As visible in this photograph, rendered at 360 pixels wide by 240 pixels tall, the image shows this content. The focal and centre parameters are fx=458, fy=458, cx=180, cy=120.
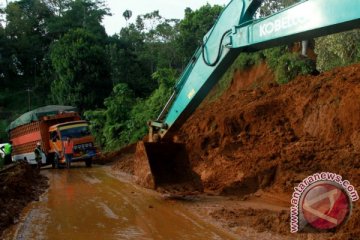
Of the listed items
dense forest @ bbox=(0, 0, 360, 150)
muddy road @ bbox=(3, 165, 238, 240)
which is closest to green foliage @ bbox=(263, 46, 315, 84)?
dense forest @ bbox=(0, 0, 360, 150)

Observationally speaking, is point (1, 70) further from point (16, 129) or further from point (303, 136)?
point (303, 136)

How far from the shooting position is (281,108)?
586 inches

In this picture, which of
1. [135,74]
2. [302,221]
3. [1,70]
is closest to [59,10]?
[1,70]

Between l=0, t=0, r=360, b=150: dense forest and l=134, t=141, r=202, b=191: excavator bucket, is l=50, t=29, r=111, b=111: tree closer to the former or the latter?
l=0, t=0, r=360, b=150: dense forest

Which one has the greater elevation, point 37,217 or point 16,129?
point 16,129

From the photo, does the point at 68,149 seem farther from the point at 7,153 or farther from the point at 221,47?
the point at 221,47

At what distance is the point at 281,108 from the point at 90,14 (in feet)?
164

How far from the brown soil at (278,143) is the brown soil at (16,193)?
13.6 ft

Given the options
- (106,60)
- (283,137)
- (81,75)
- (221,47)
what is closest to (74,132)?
(283,137)

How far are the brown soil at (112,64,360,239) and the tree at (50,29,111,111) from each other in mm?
23027

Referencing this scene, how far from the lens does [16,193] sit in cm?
1213

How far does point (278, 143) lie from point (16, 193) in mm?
7296

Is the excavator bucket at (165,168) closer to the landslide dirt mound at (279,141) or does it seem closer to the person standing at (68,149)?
the landslide dirt mound at (279,141)

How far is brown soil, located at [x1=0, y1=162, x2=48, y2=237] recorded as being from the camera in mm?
9472
